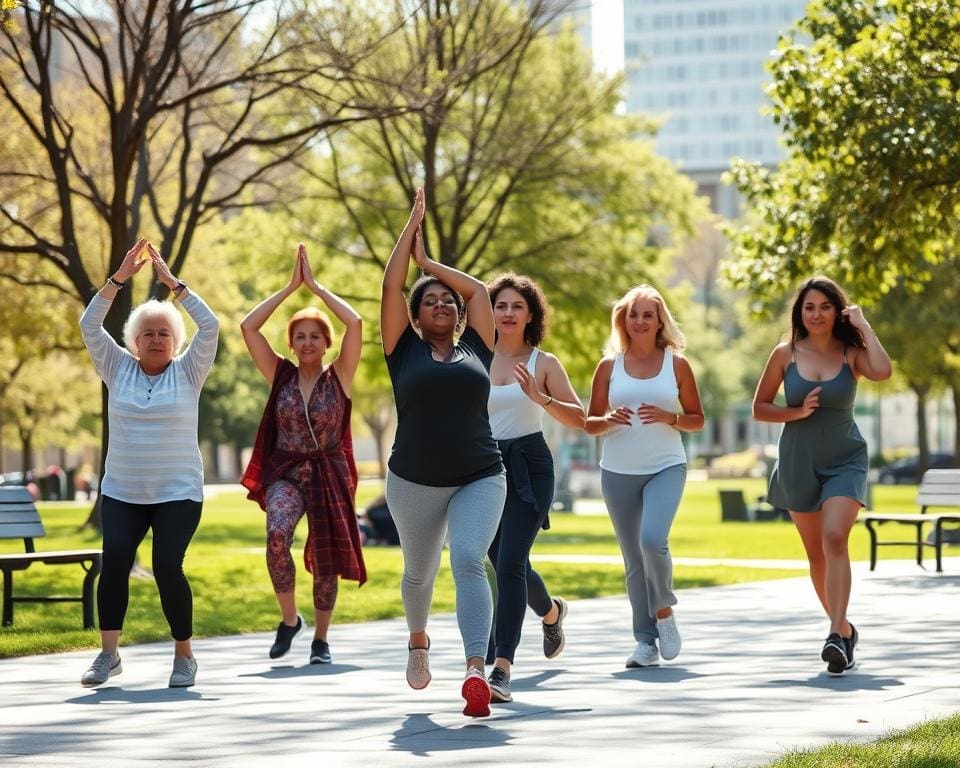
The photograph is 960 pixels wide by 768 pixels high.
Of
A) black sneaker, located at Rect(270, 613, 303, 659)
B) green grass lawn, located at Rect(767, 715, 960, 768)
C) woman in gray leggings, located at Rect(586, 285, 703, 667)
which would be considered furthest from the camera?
black sneaker, located at Rect(270, 613, 303, 659)

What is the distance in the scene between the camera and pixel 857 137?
17406 mm

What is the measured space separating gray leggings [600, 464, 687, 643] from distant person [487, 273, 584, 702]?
539 millimetres

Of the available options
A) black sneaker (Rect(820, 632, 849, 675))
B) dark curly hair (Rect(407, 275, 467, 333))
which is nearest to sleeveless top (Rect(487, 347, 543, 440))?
dark curly hair (Rect(407, 275, 467, 333))

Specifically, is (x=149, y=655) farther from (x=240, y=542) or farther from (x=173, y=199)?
(x=173, y=199)

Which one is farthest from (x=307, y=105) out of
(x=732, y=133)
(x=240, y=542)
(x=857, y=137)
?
(x=732, y=133)

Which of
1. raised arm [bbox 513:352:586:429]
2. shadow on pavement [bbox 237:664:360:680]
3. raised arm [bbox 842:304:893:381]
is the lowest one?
shadow on pavement [bbox 237:664:360:680]

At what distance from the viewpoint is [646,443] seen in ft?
30.4

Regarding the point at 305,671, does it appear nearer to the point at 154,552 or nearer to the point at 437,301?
the point at 154,552

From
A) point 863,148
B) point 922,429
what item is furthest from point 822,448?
point 922,429

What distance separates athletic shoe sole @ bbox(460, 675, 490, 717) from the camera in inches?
275

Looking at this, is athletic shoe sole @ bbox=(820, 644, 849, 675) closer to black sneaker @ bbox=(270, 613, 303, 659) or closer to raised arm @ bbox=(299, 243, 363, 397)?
raised arm @ bbox=(299, 243, 363, 397)

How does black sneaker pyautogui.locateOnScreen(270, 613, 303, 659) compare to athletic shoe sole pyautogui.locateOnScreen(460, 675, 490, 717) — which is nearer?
athletic shoe sole pyautogui.locateOnScreen(460, 675, 490, 717)

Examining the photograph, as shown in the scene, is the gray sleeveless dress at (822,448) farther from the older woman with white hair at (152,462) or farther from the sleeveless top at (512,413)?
the older woman with white hair at (152,462)

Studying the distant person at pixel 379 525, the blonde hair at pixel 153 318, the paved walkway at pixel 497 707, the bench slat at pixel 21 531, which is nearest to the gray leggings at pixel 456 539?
the paved walkway at pixel 497 707
